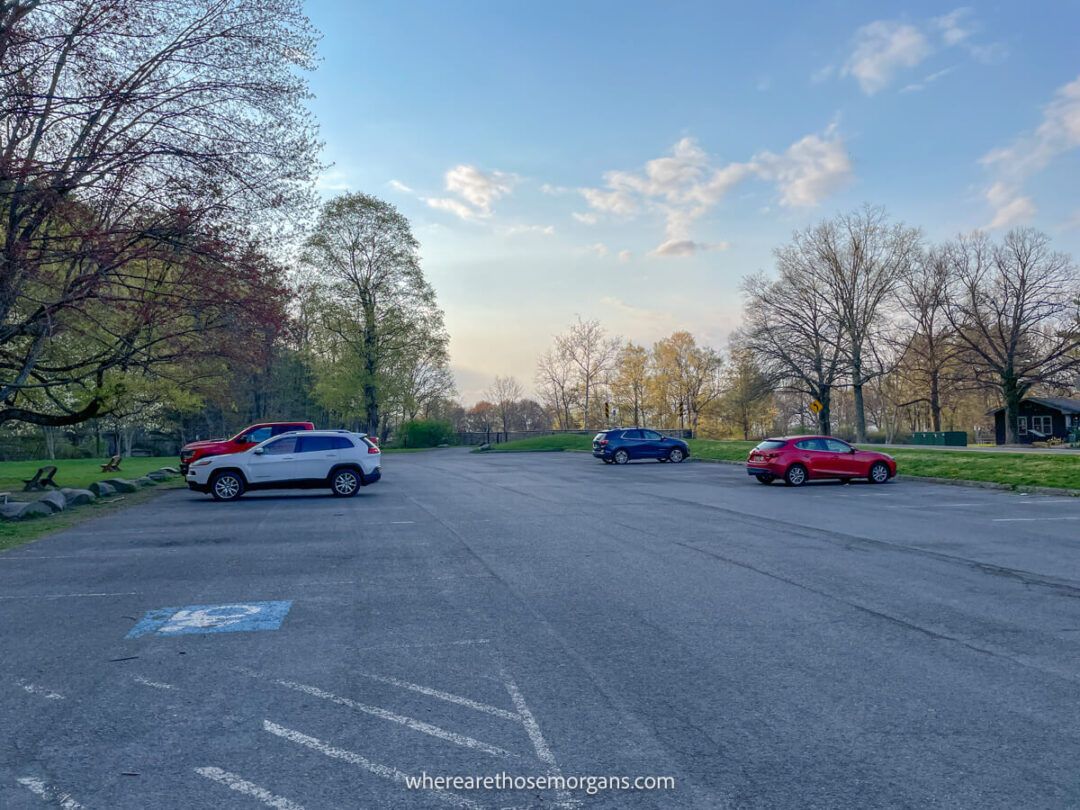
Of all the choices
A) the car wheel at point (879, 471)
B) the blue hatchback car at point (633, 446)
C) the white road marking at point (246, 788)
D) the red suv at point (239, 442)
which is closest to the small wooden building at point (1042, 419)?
the blue hatchback car at point (633, 446)

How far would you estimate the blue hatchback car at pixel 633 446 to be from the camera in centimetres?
3722

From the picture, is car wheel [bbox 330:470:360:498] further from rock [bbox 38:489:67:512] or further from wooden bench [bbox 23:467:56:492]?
wooden bench [bbox 23:467:56:492]

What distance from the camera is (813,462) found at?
24.2 meters

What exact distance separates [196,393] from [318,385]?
70.0 feet

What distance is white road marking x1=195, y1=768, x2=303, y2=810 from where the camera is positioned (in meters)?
3.94

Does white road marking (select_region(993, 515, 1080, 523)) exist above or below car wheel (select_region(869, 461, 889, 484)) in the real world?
below

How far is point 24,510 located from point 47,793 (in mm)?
15327

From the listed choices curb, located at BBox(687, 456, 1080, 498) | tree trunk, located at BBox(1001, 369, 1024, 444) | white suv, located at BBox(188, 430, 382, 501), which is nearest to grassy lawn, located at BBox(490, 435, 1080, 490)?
curb, located at BBox(687, 456, 1080, 498)

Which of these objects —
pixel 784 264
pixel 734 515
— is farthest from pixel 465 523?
pixel 784 264

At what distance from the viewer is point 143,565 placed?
11273mm

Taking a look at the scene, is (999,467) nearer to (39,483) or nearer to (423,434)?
(39,483)

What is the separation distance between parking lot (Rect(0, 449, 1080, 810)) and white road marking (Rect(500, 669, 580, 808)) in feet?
0.06

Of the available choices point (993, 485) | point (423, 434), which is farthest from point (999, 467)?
point (423, 434)

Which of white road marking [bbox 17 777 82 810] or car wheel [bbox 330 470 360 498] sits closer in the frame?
white road marking [bbox 17 777 82 810]
